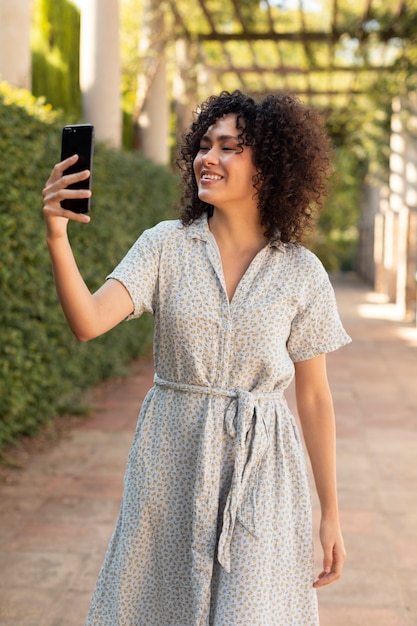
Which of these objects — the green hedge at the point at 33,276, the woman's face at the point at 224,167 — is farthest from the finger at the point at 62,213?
the green hedge at the point at 33,276

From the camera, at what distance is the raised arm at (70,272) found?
1854 millimetres

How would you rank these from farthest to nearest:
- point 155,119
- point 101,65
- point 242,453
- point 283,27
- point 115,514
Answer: point 283,27 < point 155,119 < point 101,65 < point 115,514 < point 242,453

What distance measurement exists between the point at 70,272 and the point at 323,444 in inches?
31.9

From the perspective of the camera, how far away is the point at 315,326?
2266 mm

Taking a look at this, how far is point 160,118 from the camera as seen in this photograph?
14711 millimetres

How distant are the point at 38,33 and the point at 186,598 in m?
9.71

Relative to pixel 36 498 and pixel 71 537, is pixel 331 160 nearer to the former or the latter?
pixel 71 537

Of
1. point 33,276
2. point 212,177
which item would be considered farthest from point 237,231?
point 33,276

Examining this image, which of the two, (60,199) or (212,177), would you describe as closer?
(60,199)

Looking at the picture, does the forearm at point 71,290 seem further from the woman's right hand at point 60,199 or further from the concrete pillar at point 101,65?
the concrete pillar at point 101,65

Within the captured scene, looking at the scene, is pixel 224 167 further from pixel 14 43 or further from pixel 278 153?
pixel 14 43

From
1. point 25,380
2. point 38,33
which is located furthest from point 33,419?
point 38,33

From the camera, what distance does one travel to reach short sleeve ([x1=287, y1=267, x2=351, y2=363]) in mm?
2256

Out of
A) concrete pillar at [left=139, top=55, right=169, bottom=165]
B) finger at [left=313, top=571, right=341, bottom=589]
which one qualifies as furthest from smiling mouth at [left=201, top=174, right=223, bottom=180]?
concrete pillar at [left=139, top=55, right=169, bottom=165]
